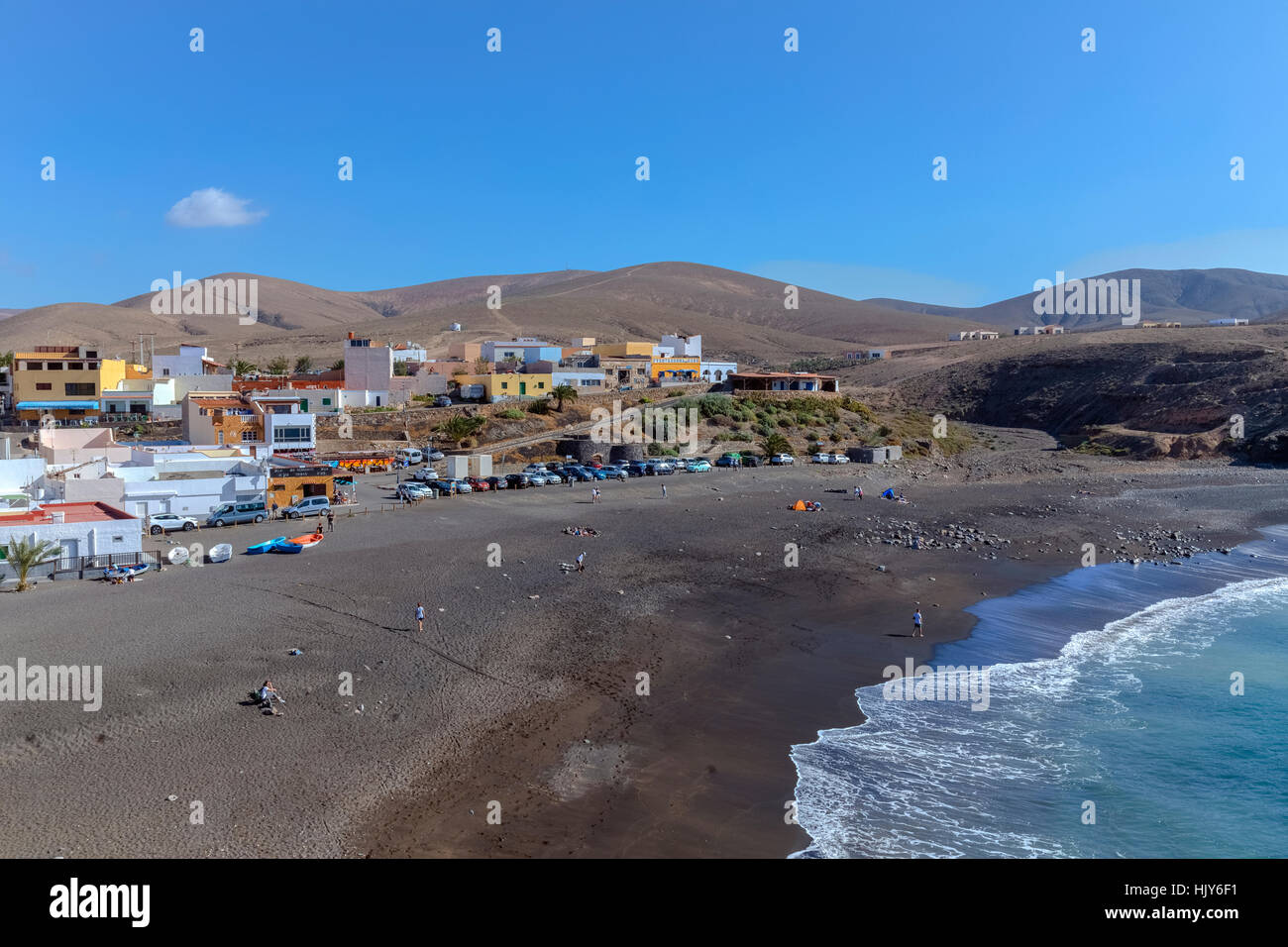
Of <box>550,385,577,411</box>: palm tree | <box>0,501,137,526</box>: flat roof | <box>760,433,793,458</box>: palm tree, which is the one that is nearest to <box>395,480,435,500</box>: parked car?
<box>0,501,137,526</box>: flat roof

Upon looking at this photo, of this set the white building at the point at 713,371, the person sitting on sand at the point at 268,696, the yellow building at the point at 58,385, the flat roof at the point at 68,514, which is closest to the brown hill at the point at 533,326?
the yellow building at the point at 58,385

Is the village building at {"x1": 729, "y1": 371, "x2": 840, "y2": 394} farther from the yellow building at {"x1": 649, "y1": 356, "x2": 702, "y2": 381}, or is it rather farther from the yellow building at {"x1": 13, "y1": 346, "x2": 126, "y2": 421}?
the yellow building at {"x1": 13, "y1": 346, "x2": 126, "y2": 421}

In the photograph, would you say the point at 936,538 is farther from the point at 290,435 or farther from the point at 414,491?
the point at 290,435


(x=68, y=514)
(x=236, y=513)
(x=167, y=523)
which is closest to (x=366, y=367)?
(x=236, y=513)

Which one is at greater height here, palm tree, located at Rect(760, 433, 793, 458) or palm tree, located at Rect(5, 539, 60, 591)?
palm tree, located at Rect(760, 433, 793, 458)

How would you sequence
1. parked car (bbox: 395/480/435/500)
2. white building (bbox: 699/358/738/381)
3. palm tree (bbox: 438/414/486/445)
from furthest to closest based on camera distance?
white building (bbox: 699/358/738/381)
palm tree (bbox: 438/414/486/445)
parked car (bbox: 395/480/435/500)
